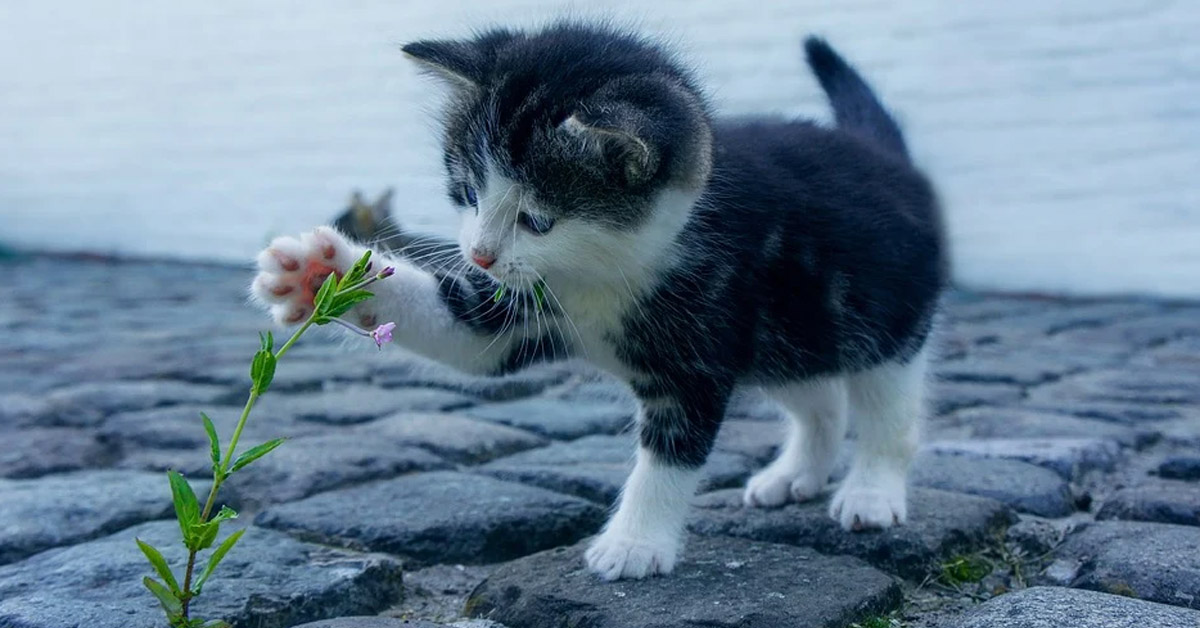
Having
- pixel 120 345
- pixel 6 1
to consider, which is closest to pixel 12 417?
pixel 120 345

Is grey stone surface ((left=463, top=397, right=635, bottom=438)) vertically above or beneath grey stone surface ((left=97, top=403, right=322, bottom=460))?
above

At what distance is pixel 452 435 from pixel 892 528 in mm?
1277

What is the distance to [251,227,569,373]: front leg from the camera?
6.64 feet

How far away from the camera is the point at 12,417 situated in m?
3.31

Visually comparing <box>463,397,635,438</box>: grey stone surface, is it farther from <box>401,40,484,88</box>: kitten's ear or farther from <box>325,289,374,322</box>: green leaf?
<box>325,289,374,322</box>: green leaf

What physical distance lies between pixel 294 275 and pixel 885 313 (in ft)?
3.68

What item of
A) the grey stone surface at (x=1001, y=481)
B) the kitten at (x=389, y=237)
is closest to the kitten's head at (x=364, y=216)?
the kitten at (x=389, y=237)

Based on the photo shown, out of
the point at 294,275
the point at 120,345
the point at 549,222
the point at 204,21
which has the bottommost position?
the point at 120,345

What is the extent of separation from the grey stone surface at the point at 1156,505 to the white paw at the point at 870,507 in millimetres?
417

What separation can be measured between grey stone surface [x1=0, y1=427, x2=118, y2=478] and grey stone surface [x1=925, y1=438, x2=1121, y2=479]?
2.04 metres

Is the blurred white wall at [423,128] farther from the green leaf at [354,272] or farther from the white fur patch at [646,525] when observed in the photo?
the green leaf at [354,272]

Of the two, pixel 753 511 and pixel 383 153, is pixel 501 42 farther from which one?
pixel 383 153

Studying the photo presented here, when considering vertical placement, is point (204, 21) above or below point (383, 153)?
above

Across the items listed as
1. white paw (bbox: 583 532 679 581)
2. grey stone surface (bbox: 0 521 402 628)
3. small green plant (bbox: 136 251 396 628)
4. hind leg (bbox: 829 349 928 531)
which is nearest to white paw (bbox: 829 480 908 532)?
hind leg (bbox: 829 349 928 531)
